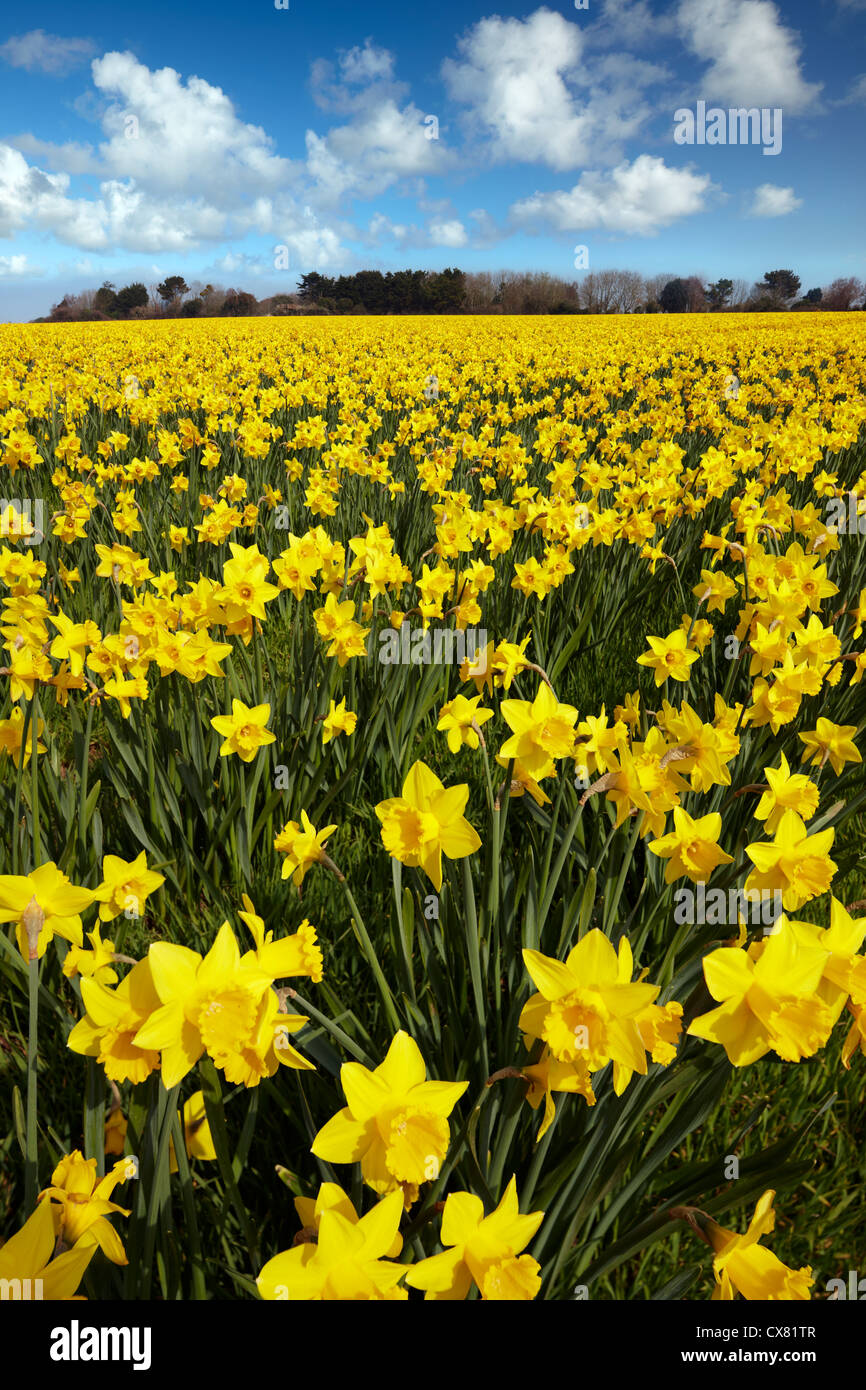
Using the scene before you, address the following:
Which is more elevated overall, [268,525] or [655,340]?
[655,340]

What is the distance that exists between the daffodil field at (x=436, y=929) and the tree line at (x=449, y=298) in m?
53.2

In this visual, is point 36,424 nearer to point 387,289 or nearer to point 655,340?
point 655,340

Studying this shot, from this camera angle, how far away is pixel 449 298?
51.9m

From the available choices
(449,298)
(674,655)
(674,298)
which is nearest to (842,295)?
(674,298)

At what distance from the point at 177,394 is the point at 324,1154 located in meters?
10.5

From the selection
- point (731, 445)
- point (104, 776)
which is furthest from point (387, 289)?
point (104, 776)

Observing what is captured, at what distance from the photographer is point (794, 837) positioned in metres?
1.33

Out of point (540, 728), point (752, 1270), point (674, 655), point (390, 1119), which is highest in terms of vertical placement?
point (674, 655)

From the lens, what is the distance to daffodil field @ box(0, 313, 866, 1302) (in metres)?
0.99

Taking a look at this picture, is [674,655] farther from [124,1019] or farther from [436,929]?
[124,1019]

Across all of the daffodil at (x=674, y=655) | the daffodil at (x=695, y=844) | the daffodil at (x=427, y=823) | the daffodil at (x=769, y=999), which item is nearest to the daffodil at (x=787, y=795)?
the daffodil at (x=695, y=844)

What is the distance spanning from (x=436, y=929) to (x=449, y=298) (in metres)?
58.8

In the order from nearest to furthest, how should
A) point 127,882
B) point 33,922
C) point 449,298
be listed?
point 33,922 → point 127,882 → point 449,298

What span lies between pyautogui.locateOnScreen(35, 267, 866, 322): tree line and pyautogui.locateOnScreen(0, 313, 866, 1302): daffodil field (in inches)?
2096
